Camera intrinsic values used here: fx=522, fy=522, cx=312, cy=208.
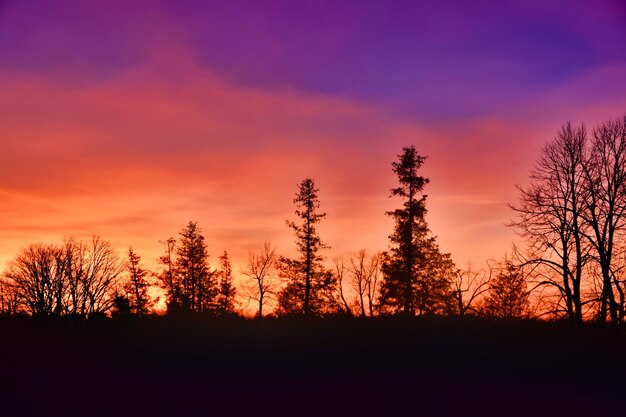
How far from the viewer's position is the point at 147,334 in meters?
17.7

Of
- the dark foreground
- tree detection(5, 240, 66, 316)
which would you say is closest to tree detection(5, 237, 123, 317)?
tree detection(5, 240, 66, 316)

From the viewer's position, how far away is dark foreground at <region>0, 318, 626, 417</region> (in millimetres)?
12977

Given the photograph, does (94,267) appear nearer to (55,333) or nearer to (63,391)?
(55,333)

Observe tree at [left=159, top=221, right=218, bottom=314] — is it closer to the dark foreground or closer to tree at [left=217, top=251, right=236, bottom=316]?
tree at [left=217, top=251, right=236, bottom=316]

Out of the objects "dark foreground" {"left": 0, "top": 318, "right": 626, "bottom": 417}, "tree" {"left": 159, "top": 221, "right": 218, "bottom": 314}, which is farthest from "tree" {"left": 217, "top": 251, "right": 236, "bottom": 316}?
"dark foreground" {"left": 0, "top": 318, "right": 626, "bottom": 417}

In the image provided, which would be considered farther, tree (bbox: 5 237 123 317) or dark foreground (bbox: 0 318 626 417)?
tree (bbox: 5 237 123 317)

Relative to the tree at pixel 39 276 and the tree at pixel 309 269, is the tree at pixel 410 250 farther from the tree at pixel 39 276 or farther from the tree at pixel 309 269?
the tree at pixel 39 276

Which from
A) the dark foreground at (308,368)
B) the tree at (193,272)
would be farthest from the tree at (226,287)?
the dark foreground at (308,368)

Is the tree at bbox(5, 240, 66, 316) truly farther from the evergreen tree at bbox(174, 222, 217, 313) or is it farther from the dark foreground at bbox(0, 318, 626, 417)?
the dark foreground at bbox(0, 318, 626, 417)

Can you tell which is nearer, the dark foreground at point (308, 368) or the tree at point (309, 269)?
the dark foreground at point (308, 368)

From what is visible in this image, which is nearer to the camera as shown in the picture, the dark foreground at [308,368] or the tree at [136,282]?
the dark foreground at [308,368]

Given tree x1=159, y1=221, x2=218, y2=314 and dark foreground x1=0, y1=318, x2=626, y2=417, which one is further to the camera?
tree x1=159, y1=221, x2=218, y2=314

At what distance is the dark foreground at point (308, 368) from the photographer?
13.0 m

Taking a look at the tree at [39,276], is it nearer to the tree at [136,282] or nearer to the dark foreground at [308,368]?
the tree at [136,282]
